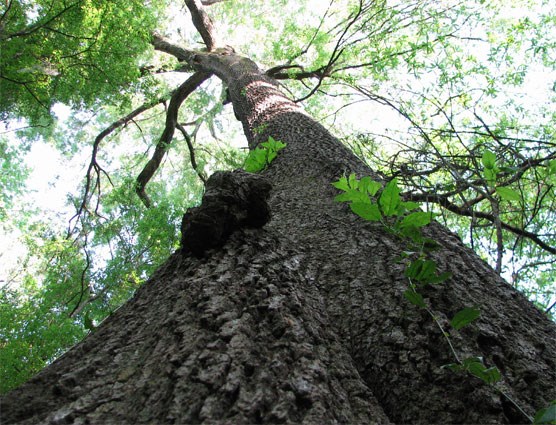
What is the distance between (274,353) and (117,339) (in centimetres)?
49

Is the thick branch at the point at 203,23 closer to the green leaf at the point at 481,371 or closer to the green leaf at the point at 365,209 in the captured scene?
the green leaf at the point at 365,209

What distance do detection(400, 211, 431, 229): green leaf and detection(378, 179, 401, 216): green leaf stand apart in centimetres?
5

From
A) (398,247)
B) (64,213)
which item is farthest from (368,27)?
(64,213)

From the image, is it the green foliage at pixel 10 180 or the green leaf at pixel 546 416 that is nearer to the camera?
the green leaf at pixel 546 416

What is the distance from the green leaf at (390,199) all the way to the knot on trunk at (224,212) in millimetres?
444

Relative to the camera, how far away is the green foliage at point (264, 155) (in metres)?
2.72

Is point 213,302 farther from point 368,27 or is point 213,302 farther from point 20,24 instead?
point 368,27

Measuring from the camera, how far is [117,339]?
1149 millimetres

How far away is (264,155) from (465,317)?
1923 millimetres

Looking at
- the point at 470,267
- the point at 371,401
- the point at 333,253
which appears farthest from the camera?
the point at 333,253

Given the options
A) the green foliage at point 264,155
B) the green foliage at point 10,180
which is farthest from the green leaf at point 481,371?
the green foliage at point 10,180

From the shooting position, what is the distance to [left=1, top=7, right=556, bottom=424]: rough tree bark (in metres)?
0.85

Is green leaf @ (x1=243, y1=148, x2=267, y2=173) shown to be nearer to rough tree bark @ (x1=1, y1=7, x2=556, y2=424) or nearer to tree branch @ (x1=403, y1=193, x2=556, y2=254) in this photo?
tree branch @ (x1=403, y1=193, x2=556, y2=254)

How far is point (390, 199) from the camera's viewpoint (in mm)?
1455
